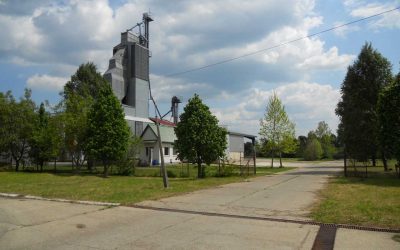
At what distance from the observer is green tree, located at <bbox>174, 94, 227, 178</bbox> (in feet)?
87.9

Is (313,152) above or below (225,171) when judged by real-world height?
above

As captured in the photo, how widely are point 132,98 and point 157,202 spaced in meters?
42.0

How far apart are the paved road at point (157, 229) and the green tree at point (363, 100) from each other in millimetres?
21933

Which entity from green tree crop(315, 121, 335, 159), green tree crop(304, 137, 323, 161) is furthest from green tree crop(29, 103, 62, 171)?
green tree crop(315, 121, 335, 159)

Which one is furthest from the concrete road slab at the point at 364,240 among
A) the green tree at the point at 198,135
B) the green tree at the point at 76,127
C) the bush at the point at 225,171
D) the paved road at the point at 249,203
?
the green tree at the point at 76,127

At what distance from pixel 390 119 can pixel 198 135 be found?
12.1 m

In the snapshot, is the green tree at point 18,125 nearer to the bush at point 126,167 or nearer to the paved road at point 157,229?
the bush at point 126,167

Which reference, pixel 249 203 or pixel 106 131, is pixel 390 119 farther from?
pixel 106 131

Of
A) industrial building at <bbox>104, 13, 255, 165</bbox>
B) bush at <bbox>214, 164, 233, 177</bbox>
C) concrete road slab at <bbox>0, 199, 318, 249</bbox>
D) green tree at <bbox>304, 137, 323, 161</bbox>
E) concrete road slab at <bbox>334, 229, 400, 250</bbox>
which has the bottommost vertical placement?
concrete road slab at <bbox>334, 229, 400, 250</bbox>

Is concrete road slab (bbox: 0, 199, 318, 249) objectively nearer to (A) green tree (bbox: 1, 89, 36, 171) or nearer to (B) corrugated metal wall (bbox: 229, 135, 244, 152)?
(A) green tree (bbox: 1, 89, 36, 171)

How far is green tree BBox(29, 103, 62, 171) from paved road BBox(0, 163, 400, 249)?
1948cm

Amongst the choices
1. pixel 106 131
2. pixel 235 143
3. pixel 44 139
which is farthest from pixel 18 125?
pixel 235 143

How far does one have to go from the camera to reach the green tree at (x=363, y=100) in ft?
107

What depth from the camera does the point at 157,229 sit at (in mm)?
9141
